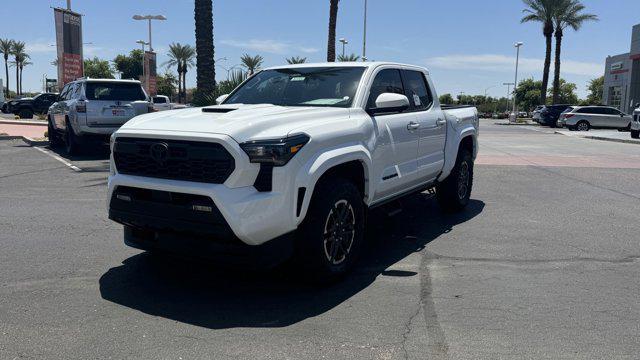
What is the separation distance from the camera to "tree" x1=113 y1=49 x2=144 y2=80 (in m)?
80.1

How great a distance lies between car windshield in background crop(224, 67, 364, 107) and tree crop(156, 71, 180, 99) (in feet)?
247

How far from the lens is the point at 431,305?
4.22 metres

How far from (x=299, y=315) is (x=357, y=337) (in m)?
0.53

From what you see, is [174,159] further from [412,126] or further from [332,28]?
[332,28]

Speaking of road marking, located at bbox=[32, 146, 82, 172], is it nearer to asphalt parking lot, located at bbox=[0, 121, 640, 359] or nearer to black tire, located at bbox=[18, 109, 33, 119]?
asphalt parking lot, located at bbox=[0, 121, 640, 359]

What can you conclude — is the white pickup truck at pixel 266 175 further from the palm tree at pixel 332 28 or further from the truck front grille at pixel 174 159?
the palm tree at pixel 332 28

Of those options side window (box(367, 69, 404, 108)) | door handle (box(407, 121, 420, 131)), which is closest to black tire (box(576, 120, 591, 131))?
side window (box(367, 69, 404, 108))

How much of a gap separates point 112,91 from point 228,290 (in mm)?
10407

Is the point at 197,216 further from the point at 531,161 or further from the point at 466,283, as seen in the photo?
the point at 531,161

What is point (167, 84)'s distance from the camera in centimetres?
8506

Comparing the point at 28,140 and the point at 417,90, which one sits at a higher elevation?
the point at 417,90

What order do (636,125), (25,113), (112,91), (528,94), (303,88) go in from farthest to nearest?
(528,94), (25,113), (636,125), (112,91), (303,88)

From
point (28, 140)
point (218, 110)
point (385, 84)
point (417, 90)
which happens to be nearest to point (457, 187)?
point (417, 90)

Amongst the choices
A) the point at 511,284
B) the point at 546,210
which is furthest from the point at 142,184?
the point at 546,210
